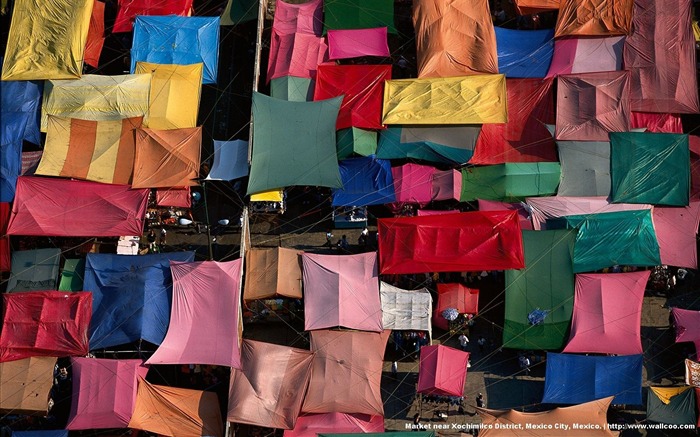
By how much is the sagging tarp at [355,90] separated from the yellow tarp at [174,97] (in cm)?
634

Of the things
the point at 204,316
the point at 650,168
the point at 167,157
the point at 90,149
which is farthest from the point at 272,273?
the point at 650,168

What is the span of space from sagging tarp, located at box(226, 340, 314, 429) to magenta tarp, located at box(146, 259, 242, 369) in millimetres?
625

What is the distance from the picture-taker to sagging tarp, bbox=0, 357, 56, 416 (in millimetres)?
44281

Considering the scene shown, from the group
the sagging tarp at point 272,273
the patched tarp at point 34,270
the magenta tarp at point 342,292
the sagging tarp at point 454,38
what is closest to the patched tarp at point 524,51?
the sagging tarp at point 454,38

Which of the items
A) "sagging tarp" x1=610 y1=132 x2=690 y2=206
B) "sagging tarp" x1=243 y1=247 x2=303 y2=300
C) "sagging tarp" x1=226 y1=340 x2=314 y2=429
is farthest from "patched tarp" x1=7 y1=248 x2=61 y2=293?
"sagging tarp" x1=610 y1=132 x2=690 y2=206

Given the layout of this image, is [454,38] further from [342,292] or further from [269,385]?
[269,385]

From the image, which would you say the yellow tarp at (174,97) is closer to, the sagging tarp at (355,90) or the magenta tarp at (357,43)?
the sagging tarp at (355,90)

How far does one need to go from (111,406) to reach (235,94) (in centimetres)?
1837

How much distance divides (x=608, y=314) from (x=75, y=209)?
84.1ft

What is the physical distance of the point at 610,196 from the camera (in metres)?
47.8

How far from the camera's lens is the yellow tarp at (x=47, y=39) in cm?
5241

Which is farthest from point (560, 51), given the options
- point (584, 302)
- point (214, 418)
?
point (214, 418)

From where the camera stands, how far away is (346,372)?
143 ft

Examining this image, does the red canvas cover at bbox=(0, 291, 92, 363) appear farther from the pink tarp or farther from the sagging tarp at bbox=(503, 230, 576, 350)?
the pink tarp
